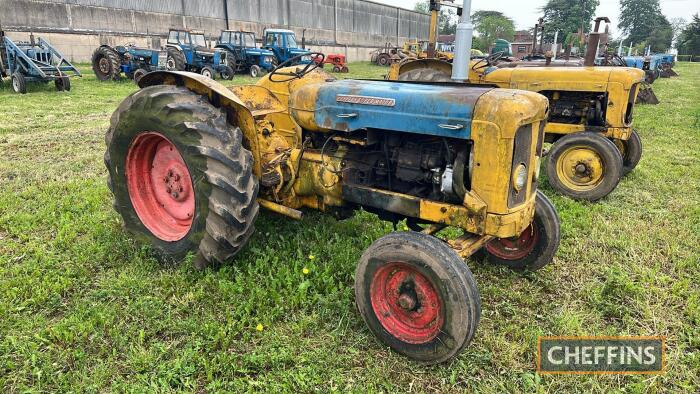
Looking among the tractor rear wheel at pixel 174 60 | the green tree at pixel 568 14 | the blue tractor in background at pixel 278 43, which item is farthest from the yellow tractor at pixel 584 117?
the green tree at pixel 568 14

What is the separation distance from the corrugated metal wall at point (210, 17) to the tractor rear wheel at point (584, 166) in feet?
69.6

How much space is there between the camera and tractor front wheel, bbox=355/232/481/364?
7.84 feet

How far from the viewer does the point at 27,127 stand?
25.7 ft

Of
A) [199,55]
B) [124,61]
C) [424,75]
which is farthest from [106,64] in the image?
[424,75]

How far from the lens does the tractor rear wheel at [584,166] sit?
5211mm

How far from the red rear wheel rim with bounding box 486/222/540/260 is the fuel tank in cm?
117

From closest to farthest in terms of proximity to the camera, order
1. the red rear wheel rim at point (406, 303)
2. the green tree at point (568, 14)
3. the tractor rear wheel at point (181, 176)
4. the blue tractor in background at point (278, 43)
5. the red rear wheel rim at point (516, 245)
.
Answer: the red rear wheel rim at point (406, 303) → the tractor rear wheel at point (181, 176) → the red rear wheel rim at point (516, 245) → the blue tractor in background at point (278, 43) → the green tree at point (568, 14)

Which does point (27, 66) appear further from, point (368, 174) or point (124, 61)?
point (368, 174)

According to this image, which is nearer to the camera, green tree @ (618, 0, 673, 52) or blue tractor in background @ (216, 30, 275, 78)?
blue tractor in background @ (216, 30, 275, 78)

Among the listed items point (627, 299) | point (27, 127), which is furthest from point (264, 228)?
point (27, 127)

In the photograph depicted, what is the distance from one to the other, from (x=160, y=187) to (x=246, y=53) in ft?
56.0

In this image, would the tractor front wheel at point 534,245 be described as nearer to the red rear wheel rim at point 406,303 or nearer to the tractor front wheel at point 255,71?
the red rear wheel rim at point 406,303

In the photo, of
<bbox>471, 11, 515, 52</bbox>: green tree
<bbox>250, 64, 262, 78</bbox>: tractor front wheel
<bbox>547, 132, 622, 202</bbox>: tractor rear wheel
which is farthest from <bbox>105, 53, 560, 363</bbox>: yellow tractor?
<bbox>471, 11, 515, 52</bbox>: green tree

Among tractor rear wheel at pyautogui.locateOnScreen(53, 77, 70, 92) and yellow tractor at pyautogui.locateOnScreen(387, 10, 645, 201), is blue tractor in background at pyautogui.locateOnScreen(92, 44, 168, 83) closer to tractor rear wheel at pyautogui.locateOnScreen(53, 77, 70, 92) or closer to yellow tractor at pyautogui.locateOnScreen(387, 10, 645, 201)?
tractor rear wheel at pyautogui.locateOnScreen(53, 77, 70, 92)
